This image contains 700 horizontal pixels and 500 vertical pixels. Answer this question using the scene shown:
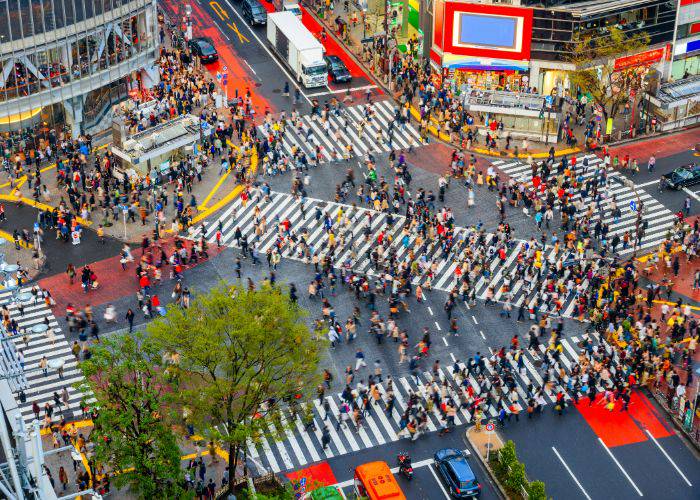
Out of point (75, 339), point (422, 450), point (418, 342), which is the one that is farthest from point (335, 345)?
point (75, 339)

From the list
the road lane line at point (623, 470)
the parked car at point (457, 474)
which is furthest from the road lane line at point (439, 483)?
the road lane line at point (623, 470)

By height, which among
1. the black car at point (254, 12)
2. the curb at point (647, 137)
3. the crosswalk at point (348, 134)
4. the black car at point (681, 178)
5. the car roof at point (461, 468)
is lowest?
the car roof at point (461, 468)

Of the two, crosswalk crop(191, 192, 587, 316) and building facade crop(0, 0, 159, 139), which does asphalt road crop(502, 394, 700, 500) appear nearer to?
crosswalk crop(191, 192, 587, 316)

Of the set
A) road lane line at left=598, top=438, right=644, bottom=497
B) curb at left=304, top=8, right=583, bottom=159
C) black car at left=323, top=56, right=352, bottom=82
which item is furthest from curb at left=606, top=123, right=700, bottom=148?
road lane line at left=598, top=438, right=644, bottom=497

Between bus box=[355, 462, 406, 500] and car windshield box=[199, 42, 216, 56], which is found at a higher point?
car windshield box=[199, 42, 216, 56]

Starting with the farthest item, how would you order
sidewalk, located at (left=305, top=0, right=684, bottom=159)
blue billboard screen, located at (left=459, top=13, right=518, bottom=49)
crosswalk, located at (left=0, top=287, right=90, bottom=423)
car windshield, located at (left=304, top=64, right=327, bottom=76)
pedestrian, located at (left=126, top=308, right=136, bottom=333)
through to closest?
car windshield, located at (left=304, top=64, right=327, bottom=76) < blue billboard screen, located at (left=459, top=13, right=518, bottom=49) < sidewalk, located at (left=305, top=0, right=684, bottom=159) < pedestrian, located at (left=126, top=308, right=136, bottom=333) < crosswalk, located at (left=0, top=287, right=90, bottom=423)

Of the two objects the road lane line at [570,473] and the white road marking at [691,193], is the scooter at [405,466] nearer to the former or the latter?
the road lane line at [570,473]
